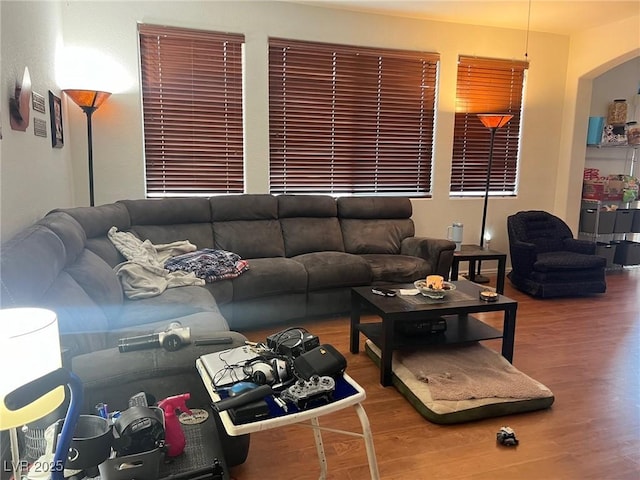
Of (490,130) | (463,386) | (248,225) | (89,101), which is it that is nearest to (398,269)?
(248,225)

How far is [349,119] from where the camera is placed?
4535 mm

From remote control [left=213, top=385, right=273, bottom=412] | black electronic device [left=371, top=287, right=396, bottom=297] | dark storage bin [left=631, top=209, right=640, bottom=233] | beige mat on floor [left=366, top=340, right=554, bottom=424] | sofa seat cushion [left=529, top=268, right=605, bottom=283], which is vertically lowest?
beige mat on floor [left=366, top=340, right=554, bottom=424]

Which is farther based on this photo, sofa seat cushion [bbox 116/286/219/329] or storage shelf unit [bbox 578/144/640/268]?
storage shelf unit [bbox 578/144/640/268]

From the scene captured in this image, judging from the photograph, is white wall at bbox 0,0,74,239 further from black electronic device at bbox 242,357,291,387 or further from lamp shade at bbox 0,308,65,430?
black electronic device at bbox 242,357,291,387

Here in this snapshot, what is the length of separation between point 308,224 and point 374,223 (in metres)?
0.65

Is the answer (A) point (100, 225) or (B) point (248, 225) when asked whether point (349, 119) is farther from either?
(A) point (100, 225)

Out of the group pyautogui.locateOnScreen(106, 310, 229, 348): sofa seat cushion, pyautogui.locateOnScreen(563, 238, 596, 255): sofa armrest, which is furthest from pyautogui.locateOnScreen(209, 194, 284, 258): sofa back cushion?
pyautogui.locateOnScreen(563, 238, 596, 255): sofa armrest

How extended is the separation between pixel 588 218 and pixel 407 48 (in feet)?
9.34

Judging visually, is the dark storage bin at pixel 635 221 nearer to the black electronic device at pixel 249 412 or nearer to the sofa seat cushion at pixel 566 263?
the sofa seat cushion at pixel 566 263

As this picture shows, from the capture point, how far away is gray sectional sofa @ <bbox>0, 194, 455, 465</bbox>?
174 cm

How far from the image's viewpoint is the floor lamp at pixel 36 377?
985 mm

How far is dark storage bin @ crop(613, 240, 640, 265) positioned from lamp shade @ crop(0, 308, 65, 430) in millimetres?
5907

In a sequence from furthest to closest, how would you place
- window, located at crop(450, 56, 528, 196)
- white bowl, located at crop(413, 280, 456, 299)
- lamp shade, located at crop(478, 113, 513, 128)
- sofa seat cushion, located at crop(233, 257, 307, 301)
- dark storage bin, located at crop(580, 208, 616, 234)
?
1. dark storage bin, located at crop(580, 208, 616, 234)
2. window, located at crop(450, 56, 528, 196)
3. lamp shade, located at crop(478, 113, 513, 128)
4. sofa seat cushion, located at crop(233, 257, 307, 301)
5. white bowl, located at crop(413, 280, 456, 299)

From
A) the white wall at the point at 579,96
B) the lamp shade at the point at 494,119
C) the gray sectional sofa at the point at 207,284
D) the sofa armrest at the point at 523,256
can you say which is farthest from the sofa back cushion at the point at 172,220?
the white wall at the point at 579,96
